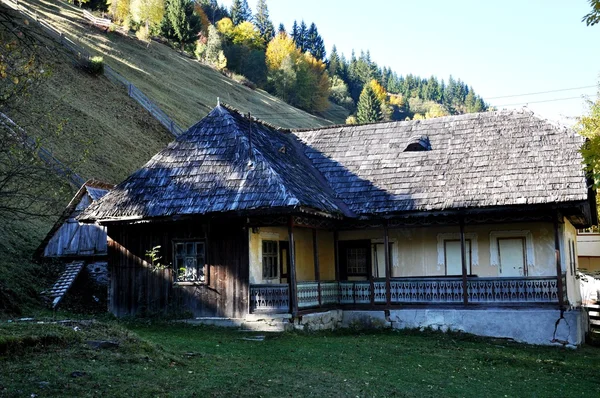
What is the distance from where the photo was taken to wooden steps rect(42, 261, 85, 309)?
20516 millimetres

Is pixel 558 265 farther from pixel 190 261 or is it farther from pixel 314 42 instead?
pixel 314 42

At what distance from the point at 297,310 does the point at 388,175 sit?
6512mm

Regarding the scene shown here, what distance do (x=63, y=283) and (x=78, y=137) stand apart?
58.8 ft

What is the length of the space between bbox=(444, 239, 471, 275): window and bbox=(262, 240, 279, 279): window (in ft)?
18.0

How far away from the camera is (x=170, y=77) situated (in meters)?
70.8

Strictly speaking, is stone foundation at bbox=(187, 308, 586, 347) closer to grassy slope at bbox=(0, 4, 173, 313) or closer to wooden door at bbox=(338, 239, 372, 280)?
wooden door at bbox=(338, 239, 372, 280)

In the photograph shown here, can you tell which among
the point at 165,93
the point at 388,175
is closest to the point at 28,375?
the point at 388,175

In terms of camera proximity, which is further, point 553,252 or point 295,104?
point 295,104

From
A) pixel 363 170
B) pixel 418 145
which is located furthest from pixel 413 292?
pixel 418 145

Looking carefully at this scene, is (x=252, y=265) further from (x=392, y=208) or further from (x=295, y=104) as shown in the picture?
(x=295, y=104)

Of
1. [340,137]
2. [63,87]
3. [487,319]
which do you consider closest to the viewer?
[487,319]

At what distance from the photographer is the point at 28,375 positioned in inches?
381

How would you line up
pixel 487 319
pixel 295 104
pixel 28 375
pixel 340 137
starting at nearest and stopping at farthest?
pixel 28 375, pixel 487 319, pixel 340 137, pixel 295 104

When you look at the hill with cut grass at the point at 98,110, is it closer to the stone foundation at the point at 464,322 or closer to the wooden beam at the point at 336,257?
the stone foundation at the point at 464,322
